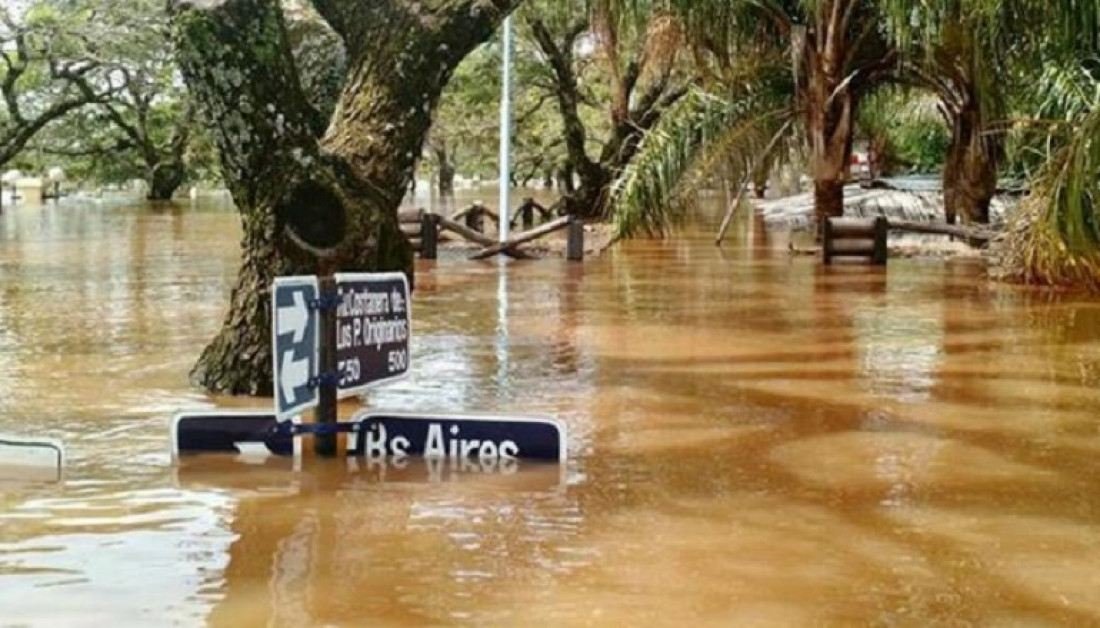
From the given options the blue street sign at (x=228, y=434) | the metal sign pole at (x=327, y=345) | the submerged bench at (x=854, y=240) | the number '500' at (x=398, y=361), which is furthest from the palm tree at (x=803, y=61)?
the metal sign pole at (x=327, y=345)

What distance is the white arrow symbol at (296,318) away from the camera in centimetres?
636

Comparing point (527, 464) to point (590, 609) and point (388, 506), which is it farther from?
point (590, 609)

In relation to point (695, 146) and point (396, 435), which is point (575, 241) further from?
point (396, 435)

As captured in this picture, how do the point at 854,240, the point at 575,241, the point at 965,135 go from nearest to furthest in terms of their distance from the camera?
1. the point at 854,240
2. the point at 575,241
3. the point at 965,135

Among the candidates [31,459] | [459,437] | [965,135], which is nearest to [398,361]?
[459,437]

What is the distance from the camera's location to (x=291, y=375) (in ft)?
21.3

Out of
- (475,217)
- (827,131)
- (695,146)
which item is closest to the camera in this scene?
(695,146)

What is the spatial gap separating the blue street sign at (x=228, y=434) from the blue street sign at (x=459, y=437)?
431mm

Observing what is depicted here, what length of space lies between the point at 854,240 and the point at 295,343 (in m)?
14.8

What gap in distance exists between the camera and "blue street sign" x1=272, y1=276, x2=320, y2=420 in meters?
6.36

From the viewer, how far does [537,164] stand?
4600cm

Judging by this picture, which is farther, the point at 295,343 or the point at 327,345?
the point at 327,345

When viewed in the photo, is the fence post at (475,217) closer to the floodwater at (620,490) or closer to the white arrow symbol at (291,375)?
the floodwater at (620,490)

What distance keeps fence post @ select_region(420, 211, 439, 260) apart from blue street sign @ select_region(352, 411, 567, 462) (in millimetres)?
13945
